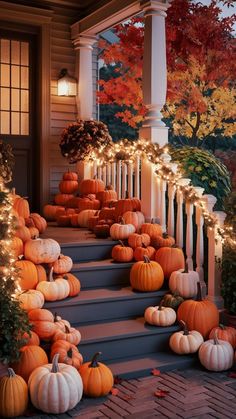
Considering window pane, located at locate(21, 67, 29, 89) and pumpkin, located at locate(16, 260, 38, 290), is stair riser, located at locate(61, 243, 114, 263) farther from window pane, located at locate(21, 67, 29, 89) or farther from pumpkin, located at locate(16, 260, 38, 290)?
window pane, located at locate(21, 67, 29, 89)

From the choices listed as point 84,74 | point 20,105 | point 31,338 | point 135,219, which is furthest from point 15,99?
point 31,338

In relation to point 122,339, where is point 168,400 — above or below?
below

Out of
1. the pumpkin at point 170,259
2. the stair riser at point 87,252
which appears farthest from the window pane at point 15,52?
the pumpkin at point 170,259

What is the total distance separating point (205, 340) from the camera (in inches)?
179

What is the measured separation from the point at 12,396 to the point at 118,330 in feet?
3.88

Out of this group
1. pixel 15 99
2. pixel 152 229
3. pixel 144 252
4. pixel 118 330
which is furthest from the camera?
pixel 15 99

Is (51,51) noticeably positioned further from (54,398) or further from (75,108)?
(54,398)

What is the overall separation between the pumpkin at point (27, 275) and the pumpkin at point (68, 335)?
1.78ft

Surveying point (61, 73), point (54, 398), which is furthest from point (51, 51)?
point (54, 398)

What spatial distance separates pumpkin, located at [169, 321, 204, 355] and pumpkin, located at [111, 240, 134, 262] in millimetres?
990

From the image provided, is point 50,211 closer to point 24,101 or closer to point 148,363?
point 24,101

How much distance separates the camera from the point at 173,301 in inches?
186

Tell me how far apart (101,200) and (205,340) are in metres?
2.36

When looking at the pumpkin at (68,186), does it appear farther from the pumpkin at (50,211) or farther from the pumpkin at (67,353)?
the pumpkin at (67,353)
